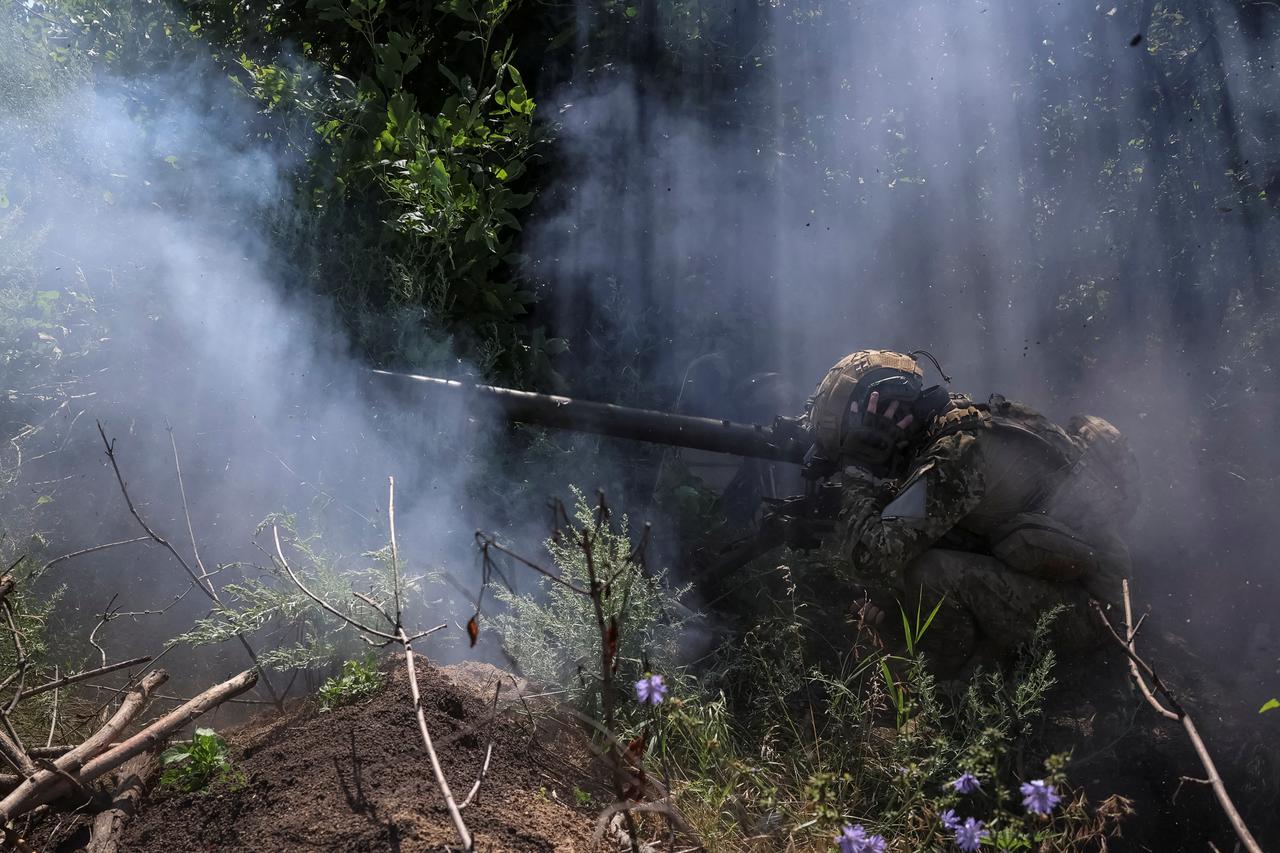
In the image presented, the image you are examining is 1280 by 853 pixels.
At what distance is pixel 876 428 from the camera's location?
4.32 m

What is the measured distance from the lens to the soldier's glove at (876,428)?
4.30 meters

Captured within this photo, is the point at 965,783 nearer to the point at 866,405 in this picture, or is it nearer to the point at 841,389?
the point at 866,405

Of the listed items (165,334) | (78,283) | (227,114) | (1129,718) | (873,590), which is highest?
(227,114)

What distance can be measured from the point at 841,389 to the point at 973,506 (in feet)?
2.74

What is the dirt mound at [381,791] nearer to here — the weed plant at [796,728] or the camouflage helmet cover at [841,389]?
the weed plant at [796,728]

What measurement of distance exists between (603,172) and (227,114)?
2.44 metres

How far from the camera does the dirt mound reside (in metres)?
2.46

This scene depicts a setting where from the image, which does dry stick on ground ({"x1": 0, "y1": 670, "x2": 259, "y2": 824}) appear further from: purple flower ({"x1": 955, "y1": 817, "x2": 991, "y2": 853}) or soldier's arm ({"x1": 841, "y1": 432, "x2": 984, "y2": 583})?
soldier's arm ({"x1": 841, "y1": 432, "x2": 984, "y2": 583})

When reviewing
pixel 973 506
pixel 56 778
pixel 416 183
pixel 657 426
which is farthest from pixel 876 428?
pixel 56 778

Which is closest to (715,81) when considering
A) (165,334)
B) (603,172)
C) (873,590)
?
(603,172)

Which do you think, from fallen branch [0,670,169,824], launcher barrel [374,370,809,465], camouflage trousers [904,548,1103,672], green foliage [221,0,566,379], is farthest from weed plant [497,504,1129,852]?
green foliage [221,0,566,379]

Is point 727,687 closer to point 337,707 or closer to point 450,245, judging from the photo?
point 337,707

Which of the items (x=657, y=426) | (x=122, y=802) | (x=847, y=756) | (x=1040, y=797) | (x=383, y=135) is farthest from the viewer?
(x=383, y=135)

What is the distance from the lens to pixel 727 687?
13.6 ft
